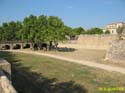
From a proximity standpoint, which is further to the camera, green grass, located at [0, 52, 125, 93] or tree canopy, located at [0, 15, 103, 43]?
tree canopy, located at [0, 15, 103, 43]

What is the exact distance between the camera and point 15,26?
72188 millimetres

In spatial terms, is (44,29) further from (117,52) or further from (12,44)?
(117,52)

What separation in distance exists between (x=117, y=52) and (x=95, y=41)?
3223 centimetres

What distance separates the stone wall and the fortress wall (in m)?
26.0

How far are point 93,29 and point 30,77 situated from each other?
8323 centimetres

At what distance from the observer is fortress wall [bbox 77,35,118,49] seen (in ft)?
179

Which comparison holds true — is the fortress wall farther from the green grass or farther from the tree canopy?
the green grass

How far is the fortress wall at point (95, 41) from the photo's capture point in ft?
179

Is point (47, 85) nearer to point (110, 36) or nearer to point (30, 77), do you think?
point (30, 77)

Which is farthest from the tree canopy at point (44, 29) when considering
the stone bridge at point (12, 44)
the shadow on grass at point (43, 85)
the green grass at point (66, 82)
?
the shadow on grass at point (43, 85)

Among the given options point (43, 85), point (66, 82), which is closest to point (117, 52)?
point (66, 82)

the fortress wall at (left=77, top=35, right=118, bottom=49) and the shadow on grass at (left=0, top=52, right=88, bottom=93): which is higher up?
the fortress wall at (left=77, top=35, right=118, bottom=49)

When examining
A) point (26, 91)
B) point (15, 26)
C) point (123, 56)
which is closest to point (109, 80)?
point (26, 91)

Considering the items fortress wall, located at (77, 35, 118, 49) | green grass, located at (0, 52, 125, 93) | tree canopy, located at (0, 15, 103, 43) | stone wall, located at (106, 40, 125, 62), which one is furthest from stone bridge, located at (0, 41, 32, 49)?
green grass, located at (0, 52, 125, 93)
